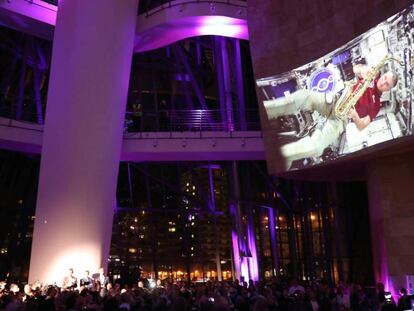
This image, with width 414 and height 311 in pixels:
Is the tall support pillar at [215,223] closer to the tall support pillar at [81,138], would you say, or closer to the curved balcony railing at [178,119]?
the curved balcony railing at [178,119]

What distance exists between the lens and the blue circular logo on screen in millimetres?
14266

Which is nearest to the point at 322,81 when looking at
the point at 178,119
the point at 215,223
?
the point at 178,119

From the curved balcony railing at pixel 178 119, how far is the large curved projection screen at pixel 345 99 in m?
7.12

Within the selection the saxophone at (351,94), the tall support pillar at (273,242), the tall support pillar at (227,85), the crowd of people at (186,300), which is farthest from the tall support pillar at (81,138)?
the tall support pillar at (273,242)

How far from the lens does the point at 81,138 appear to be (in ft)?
54.4

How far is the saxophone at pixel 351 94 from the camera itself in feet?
42.5

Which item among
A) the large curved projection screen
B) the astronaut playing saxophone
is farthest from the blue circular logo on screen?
the astronaut playing saxophone

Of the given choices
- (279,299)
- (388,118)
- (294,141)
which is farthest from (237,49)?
(279,299)

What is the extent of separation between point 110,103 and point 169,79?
9732 millimetres

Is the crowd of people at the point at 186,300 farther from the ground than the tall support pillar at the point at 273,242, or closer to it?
closer to it

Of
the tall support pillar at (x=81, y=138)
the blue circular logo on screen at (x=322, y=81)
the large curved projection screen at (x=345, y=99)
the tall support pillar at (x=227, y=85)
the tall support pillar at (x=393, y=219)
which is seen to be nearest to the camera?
the large curved projection screen at (x=345, y=99)

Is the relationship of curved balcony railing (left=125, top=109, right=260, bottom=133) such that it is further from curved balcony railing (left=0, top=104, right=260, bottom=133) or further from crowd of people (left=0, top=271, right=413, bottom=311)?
crowd of people (left=0, top=271, right=413, bottom=311)

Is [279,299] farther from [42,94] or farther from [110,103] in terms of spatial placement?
[42,94]

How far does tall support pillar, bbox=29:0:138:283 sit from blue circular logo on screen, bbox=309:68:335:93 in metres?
6.69
